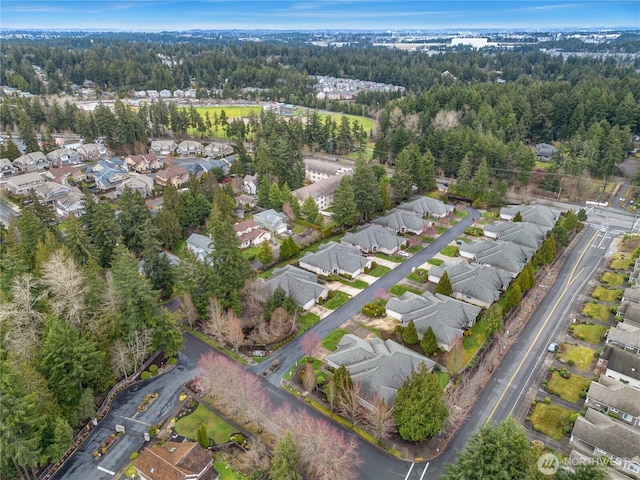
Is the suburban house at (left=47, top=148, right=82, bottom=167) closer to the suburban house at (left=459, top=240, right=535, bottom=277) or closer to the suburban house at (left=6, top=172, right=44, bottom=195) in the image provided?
the suburban house at (left=6, top=172, right=44, bottom=195)

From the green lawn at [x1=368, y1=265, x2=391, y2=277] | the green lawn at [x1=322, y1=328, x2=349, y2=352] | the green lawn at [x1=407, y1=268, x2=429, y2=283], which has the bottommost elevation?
the green lawn at [x1=368, y1=265, x2=391, y2=277]

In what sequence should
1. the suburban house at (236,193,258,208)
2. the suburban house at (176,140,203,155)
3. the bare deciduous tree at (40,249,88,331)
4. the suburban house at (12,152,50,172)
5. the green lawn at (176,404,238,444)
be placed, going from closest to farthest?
the green lawn at (176,404,238,444), the bare deciduous tree at (40,249,88,331), the suburban house at (236,193,258,208), the suburban house at (12,152,50,172), the suburban house at (176,140,203,155)

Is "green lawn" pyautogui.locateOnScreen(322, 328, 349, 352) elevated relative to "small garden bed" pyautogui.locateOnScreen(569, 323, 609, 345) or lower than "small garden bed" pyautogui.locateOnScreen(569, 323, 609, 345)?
elevated

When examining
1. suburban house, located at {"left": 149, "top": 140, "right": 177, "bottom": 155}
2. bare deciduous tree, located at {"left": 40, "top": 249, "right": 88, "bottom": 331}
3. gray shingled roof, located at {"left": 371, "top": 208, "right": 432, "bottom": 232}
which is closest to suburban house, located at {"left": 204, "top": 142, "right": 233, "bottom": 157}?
suburban house, located at {"left": 149, "top": 140, "right": 177, "bottom": 155}

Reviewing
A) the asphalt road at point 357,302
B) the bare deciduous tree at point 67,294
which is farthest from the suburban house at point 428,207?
the bare deciduous tree at point 67,294

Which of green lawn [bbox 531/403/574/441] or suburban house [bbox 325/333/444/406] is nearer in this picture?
green lawn [bbox 531/403/574/441]

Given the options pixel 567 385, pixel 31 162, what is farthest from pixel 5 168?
pixel 567 385
